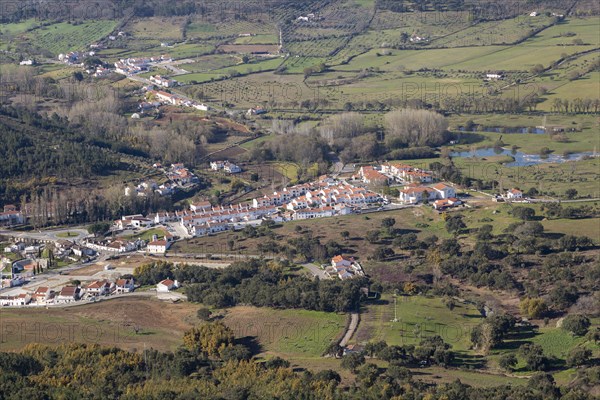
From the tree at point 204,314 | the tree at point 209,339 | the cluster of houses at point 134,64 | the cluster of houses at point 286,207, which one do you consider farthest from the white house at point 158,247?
the cluster of houses at point 134,64

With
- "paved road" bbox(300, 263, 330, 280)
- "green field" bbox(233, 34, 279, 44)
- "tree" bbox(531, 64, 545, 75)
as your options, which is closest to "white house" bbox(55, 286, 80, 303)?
"paved road" bbox(300, 263, 330, 280)

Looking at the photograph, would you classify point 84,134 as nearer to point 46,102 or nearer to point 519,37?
point 46,102

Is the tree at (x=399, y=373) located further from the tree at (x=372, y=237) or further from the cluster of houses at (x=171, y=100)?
the cluster of houses at (x=171, y=100)

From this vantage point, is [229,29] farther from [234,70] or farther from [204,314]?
[204,314]

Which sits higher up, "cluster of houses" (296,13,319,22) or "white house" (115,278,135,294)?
"cluster of houses" (296,13,319,22)

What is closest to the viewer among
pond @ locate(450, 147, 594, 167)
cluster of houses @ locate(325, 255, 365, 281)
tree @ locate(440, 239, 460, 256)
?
cluster of houses @ locate(325, 255, 365, 281)

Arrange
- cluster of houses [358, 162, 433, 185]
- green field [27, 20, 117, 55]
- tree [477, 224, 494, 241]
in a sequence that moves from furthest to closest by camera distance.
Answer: green field [27, 20, 117, 55], cluster of houses [358, 162, 433, 185], tree [477, 224, 494, 241]

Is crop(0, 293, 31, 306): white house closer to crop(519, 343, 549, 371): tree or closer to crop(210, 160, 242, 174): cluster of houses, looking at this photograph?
crop(519, 343, 549, 371): tree
